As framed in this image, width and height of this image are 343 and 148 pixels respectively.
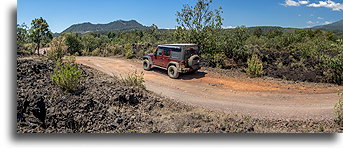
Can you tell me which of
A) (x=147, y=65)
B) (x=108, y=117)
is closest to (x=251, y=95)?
(x=108, y=117)

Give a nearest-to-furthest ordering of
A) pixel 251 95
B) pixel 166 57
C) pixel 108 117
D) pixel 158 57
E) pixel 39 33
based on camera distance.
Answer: pixel 108 117, pixel 251 95, pixel 39 33, pixel 166 57, pixel 158 57

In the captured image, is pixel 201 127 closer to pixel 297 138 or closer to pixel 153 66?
pixel 297 138

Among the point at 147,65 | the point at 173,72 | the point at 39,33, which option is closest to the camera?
the point at 39,33

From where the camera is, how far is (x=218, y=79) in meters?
8.83

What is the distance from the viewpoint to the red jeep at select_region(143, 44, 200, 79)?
885cm

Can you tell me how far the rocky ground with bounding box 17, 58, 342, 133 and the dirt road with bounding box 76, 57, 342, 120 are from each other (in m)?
0.56

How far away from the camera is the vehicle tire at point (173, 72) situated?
8.93 meters

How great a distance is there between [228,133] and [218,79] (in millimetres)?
5034

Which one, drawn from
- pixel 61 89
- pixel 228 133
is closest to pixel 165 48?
pixel 61 89

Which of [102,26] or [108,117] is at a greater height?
[102,26]

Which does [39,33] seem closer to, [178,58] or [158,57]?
[158,57]

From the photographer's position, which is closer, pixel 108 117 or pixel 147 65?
pixel 108 117

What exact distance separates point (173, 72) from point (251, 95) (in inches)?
139

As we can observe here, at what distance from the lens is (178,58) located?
899 cm
